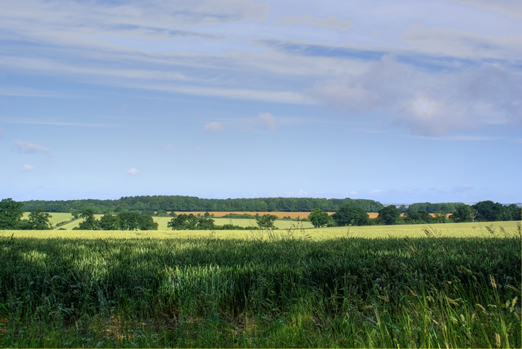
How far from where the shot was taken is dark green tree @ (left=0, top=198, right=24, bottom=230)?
209 ft

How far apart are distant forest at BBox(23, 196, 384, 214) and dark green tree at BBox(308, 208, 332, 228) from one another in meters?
6.80

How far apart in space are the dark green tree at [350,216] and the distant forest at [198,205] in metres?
4.02

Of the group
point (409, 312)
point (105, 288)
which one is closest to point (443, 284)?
point (409, 312)

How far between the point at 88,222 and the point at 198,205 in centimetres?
2316

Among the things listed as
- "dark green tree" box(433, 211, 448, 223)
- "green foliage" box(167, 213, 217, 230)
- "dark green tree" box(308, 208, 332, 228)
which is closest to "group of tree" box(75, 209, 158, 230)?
"green foliage" box(167, 213, 217, 230)

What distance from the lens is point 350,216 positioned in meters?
67.7

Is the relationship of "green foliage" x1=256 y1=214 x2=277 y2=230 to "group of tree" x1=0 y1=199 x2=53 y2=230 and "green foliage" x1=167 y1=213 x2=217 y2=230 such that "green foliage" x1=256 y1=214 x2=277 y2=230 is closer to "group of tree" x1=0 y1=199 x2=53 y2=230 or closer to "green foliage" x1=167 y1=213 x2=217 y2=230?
"green foliage" x1=167 y1=213 x2=217 y2=230

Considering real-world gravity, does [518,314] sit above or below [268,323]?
above

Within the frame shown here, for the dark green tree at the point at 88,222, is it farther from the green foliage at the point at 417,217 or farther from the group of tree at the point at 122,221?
the green foliage at the point at 417,217

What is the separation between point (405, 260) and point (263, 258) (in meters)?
3.13

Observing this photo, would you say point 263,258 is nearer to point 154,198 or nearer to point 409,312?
point 409,312

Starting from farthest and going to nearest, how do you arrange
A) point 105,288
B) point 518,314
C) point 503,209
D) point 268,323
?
point 503,209 < point 105,288 < point 268,323 < point 518,314

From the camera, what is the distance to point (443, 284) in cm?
605

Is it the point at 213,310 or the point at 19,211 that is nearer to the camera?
the point at 213,310
